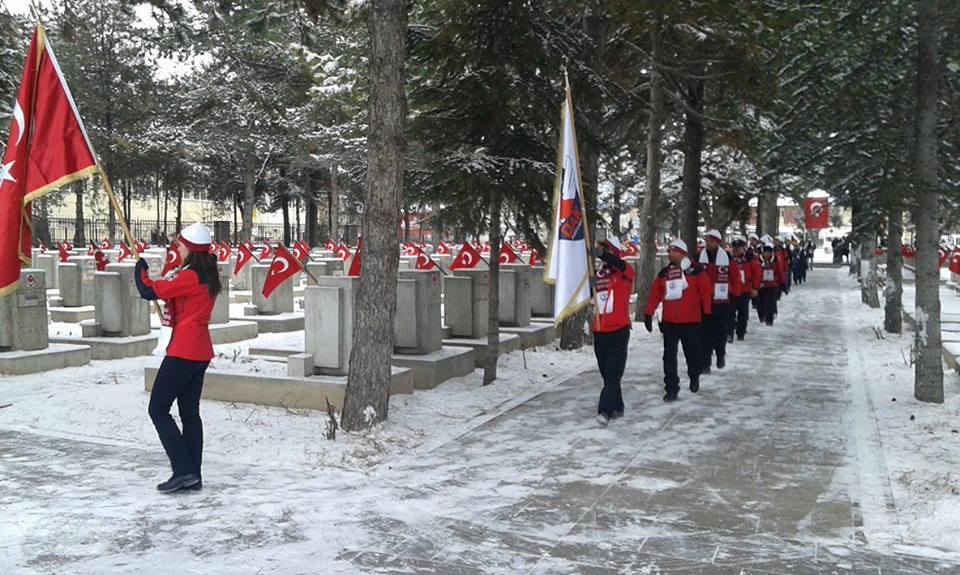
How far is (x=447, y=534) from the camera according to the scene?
584 centimetres

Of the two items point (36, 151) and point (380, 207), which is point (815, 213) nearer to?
point (380, 207)

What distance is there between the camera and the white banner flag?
856 centimetres

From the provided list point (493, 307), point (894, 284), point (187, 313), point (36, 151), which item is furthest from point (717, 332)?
point (36, 151)

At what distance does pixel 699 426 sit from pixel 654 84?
30.6ft

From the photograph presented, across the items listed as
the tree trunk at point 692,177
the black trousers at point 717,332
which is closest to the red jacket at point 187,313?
the black trousers at point 717,332

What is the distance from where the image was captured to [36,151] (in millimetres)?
6879

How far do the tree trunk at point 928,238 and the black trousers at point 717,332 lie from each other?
283cm

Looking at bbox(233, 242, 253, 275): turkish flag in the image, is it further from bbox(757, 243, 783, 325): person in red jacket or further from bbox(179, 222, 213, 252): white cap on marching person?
bbox(179, 222, 213, 252): white cap on marching person

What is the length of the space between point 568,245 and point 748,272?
8582mm

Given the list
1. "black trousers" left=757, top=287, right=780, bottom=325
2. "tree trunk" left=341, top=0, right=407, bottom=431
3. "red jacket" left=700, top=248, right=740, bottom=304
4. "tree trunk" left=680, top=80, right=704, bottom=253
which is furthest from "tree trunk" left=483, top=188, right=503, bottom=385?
"black trousers" left=757, top=287, right=780, bottom=325

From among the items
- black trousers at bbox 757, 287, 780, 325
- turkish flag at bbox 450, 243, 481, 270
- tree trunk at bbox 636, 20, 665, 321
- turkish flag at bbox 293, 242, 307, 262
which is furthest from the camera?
turkish flag at bbox 293, 242, 307, 262

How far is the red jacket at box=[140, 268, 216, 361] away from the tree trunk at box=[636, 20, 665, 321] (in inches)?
457

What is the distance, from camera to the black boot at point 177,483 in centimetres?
659

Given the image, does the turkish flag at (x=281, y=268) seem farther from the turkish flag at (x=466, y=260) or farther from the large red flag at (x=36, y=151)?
the large red flag at (x=36, y=151)
